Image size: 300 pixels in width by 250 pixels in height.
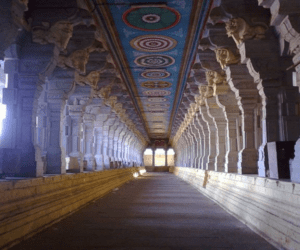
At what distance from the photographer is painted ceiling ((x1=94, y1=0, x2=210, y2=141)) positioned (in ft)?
24.9

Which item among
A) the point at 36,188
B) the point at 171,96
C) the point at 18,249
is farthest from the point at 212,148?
the point at 18,249

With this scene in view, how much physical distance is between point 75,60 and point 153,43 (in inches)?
106

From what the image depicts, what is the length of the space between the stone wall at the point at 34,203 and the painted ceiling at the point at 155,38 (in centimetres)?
379

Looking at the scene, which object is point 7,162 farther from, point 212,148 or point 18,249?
point 212,148

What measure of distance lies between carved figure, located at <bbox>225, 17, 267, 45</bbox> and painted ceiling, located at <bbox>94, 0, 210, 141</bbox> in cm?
99

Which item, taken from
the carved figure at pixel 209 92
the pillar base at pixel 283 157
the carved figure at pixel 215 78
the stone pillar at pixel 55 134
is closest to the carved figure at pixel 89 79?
the stone pillar at pixel 55 134

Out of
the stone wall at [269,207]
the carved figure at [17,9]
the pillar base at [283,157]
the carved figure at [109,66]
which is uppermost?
the carved figure at [109,66]

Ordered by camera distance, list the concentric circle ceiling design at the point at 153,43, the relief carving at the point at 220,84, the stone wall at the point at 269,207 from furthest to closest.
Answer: the relief carving at the point at 220,84
the concentric circle ceiling design at the point at 153,43
the stone wall at the point at 269,207

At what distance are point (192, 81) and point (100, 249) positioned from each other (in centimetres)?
1037

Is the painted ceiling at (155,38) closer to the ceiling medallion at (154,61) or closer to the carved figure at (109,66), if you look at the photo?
the ceiling medallion at (154,61)

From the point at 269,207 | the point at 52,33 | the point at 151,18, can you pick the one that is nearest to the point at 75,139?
the point at 151,18

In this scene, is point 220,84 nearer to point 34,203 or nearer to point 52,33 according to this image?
point 52,33

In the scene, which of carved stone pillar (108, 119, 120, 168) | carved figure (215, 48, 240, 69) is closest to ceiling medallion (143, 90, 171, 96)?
carved stone pillar (108, 119, 120, 168)

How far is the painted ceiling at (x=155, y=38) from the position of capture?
758 centimetres
